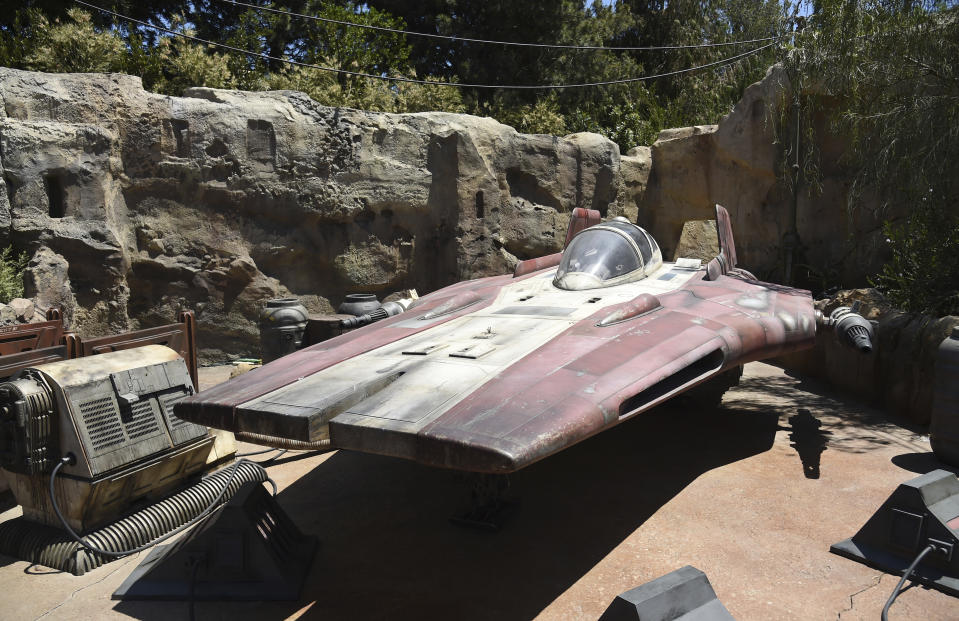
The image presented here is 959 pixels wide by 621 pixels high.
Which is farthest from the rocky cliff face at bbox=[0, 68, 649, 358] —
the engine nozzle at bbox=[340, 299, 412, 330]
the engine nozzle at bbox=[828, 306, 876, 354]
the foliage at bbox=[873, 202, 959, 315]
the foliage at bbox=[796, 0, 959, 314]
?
the engine nozzle at bbox=[828, 306, 876, 354]

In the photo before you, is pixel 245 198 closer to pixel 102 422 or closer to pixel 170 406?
pixel 170 406

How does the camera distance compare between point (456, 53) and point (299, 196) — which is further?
point (456, 53)

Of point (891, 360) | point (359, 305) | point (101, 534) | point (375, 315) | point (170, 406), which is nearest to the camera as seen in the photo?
point (101, 534)

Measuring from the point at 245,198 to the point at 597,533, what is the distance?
343 inches

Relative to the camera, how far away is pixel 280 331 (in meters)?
8.02

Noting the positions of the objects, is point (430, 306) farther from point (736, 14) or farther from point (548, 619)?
point (736, 14)

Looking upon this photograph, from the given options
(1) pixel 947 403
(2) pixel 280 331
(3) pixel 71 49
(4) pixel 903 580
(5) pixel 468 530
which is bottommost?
(5) pixel 468 530

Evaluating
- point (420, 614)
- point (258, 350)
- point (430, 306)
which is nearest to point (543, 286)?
point (430, 306)

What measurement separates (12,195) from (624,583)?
9.54 m

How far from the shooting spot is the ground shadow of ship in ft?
12.8

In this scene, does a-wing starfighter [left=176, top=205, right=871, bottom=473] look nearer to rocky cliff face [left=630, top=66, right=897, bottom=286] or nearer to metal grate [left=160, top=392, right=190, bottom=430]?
metal grate [left=160, top=392, right=190, bottom=430]

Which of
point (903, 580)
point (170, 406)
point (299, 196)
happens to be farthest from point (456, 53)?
point (903, 580)

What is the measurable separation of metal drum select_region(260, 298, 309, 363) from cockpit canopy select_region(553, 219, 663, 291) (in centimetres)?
327

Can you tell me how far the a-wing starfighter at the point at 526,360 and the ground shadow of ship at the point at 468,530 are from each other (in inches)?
39.9
